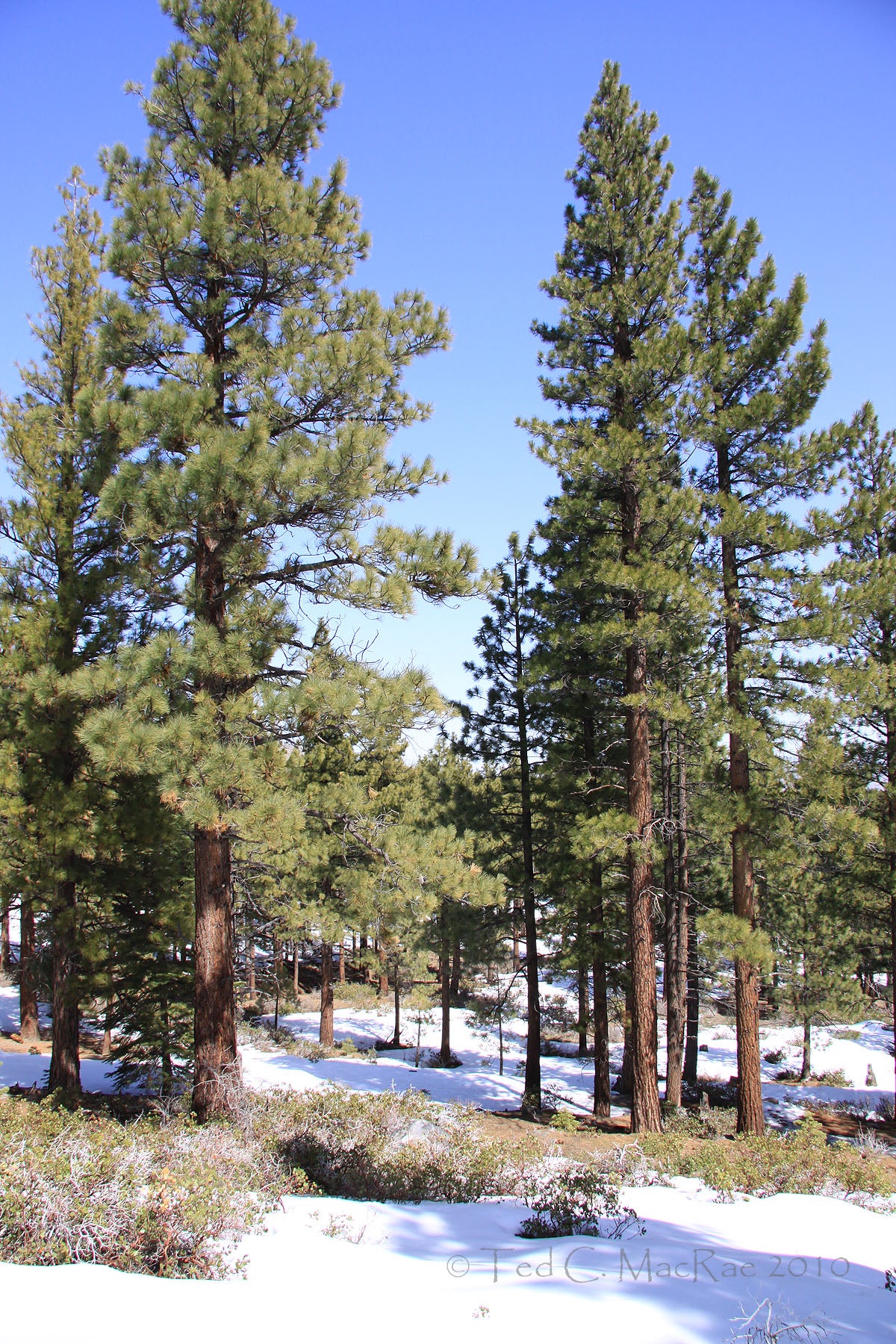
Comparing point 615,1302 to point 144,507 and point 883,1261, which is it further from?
point 144,507

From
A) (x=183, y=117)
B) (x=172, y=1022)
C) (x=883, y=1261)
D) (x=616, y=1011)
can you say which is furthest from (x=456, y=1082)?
(x=183, y=117)

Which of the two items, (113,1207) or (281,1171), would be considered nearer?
(113,1207)

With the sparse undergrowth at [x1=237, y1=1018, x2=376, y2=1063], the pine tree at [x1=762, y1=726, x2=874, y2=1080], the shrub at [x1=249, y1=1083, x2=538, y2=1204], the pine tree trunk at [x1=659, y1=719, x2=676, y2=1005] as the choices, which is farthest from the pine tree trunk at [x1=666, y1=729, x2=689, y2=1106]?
the sparse undergrowth at [x1=237, y1=1018, x2=376, y2=1063]

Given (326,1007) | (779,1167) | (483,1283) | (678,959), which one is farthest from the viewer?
(326,1007)

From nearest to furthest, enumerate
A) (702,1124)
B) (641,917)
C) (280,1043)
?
(641,917)
(702,1124)
(280,1043)

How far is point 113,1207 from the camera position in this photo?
14.5ft

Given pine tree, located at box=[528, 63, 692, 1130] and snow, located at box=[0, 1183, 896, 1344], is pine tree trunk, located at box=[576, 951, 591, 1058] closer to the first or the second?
pine tree, located at box=[528, 63, 692, 1130]

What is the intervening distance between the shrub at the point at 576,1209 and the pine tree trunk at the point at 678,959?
32.8 feet

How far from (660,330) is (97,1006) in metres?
26.4

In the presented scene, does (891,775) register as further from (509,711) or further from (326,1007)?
(326,1007)

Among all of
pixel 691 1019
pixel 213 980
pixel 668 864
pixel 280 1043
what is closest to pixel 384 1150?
pixel 213 980

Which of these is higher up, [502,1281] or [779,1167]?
[502,1281]

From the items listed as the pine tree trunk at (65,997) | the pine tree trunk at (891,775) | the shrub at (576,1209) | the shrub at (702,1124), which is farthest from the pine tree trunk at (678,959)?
the pine tree trunk at (65,997)

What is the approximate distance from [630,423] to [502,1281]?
10649 mm
